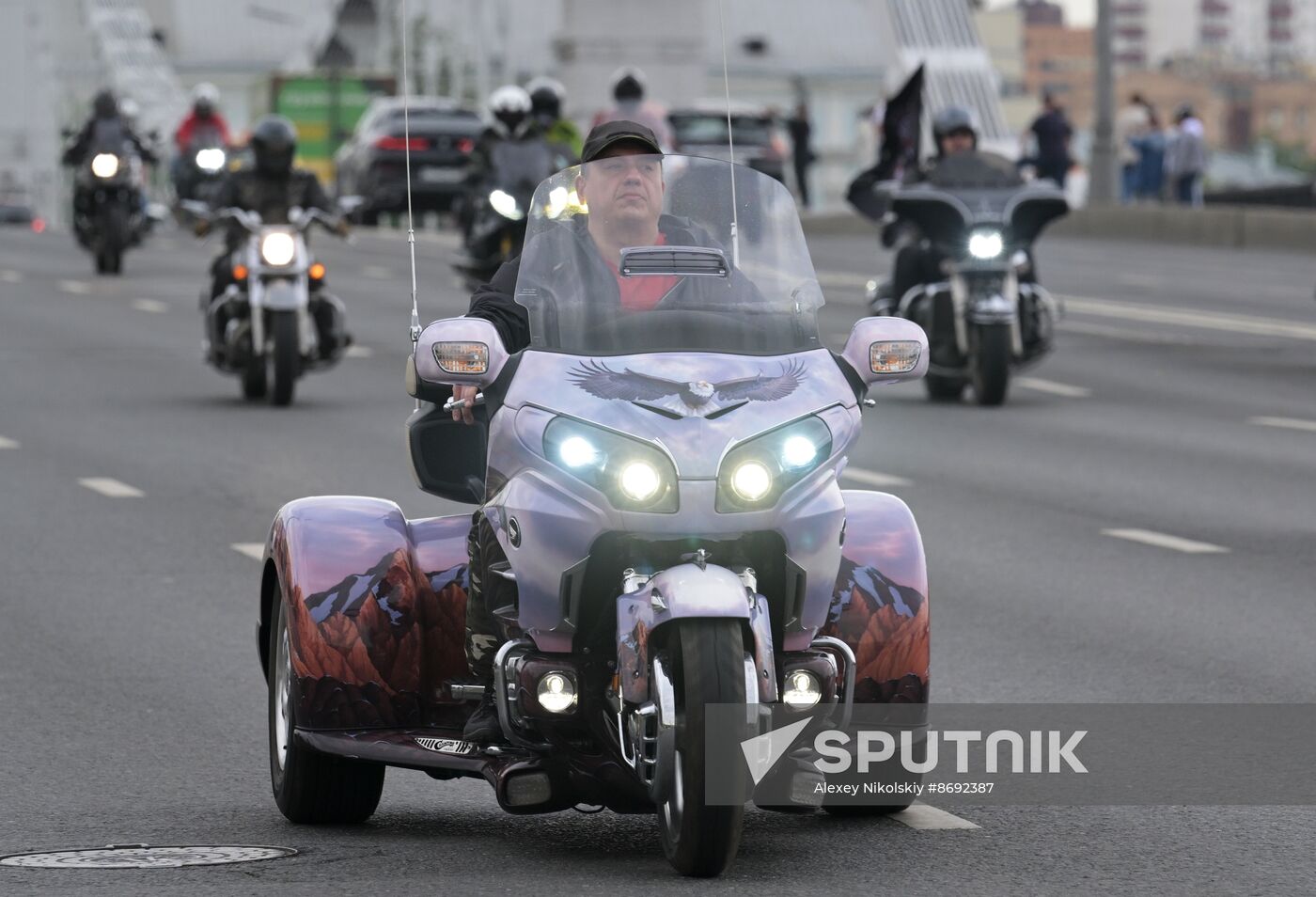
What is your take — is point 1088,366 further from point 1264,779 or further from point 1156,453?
point 1264,779

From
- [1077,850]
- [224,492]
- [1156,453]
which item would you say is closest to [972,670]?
[1077,850]

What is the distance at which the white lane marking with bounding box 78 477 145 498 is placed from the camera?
15766mm

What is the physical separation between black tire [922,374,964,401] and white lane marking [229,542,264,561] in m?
8.44

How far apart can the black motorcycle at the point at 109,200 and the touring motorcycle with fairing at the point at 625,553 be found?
2610 cm

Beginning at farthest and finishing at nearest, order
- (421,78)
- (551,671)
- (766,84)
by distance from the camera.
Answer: (766,84)
(421,78)
(551,671)

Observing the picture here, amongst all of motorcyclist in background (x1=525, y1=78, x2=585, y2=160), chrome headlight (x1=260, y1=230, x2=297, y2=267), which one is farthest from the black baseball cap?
motorcyclist in background (x1=525, y1=78, x2=585, y2=160)

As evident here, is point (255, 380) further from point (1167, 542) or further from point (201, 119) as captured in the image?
point (201, 119)

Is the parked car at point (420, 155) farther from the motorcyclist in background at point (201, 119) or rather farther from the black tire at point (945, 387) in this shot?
the black tire at point (945, 387)

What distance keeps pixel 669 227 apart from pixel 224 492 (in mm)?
8755

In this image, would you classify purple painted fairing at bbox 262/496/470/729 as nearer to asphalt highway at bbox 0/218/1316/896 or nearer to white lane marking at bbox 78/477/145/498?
asphalt highway at bbox 0/218/1316/896

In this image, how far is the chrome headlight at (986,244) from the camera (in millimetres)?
20688

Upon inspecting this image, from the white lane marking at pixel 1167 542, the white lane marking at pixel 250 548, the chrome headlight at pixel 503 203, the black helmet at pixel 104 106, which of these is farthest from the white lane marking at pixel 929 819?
the black helmet at pixel 104 106

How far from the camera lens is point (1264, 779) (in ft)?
26.1

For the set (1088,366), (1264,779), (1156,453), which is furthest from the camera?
(1088,366)
